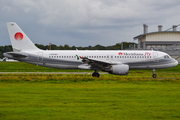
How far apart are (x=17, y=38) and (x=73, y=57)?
7.27m

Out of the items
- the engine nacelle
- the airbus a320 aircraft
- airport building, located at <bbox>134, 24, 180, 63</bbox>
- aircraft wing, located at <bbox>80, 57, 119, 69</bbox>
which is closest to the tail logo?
the airbus a320 aircraft

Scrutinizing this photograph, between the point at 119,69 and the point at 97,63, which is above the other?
the point at 97,63

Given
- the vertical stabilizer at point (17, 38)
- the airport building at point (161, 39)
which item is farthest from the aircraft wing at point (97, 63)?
the airport building at point (161, 39)

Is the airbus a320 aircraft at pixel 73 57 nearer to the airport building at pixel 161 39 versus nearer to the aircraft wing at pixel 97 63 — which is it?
the aircraft wing at pixel 97 63

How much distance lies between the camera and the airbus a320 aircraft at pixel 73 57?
29483 millimetres

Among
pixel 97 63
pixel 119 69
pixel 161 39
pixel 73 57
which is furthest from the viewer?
pixel 161 39

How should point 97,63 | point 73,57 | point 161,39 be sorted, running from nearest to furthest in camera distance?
point 97,63 → point 73,57 → point 161,39

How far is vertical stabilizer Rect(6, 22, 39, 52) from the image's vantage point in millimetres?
30266

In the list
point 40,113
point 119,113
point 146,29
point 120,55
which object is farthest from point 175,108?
point 146,29

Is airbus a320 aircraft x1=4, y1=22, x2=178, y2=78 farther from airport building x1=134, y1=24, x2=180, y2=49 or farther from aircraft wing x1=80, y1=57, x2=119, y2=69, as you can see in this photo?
airport building x1=134, y1=24, x2=180, y2=49

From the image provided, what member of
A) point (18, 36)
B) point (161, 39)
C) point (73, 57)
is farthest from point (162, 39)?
point (18, 36)

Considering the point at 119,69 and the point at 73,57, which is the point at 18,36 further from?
Result: the point at 119,69

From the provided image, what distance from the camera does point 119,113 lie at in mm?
9203

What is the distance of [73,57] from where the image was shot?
29547 mm
